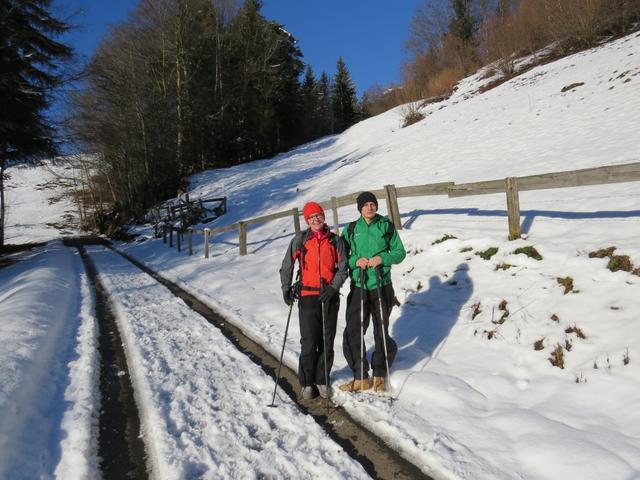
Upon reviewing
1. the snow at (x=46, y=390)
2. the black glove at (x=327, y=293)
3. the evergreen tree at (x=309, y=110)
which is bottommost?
the snow at (x=46, y=390)

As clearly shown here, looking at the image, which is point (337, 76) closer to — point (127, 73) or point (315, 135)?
point (315, 135)

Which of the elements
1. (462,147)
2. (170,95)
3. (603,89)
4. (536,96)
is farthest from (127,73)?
(603,89)

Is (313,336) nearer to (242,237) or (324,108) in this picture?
(242,237)

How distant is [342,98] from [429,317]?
2344 inches

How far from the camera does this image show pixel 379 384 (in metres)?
4.10

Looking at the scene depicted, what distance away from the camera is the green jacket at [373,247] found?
398 cm

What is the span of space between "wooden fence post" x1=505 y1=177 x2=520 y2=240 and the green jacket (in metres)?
3.16

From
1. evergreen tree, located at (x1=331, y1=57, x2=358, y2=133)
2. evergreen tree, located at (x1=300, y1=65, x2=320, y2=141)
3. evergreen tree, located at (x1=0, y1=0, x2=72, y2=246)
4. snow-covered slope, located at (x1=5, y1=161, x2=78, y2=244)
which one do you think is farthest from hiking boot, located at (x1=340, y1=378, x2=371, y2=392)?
evergreen tree, located at (x1=331, y1=57, x2=358, y2=133)

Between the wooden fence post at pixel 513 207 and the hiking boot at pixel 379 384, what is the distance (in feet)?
12.1

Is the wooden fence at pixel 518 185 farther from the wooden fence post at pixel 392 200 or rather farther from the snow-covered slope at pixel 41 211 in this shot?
the snow-covered slope at pixel 41 211

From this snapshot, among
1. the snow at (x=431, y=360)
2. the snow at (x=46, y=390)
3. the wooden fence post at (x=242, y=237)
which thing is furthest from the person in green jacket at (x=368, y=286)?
the wooden fence post at (x=242, y=237)

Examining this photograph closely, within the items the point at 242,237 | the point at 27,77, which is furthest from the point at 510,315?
the point at 27,77

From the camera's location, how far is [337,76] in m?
61.2

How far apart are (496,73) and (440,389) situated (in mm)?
32443
